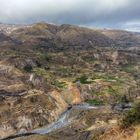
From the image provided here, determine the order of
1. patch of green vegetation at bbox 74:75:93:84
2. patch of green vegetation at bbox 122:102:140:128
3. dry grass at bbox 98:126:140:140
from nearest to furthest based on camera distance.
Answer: dry grass at bbox 98:126:140:140
patch of green vegetation at bbox 122:102:140:128
patch of green vegetation at bbox 74:75:93:84

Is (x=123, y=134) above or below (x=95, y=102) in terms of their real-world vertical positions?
above

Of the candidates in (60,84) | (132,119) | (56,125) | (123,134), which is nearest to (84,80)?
(60,84)

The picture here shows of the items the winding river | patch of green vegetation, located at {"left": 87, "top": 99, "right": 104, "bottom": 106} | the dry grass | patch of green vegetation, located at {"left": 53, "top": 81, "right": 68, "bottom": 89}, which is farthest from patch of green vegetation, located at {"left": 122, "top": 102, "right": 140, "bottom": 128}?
patch of green vegetation, located at {"left": 53, "top": 81, "right": 68, "bottom": 89}

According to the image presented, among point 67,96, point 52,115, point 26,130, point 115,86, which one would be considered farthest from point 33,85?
point 26,130

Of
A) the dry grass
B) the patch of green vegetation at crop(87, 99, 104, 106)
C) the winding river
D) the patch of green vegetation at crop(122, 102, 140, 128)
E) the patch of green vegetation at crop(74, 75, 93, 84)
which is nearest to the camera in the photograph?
the dry grass

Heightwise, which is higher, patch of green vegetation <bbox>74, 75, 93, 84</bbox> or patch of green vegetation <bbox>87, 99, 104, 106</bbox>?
patch of green vegetation <bbox>74, 75, 93, 84</bbox>

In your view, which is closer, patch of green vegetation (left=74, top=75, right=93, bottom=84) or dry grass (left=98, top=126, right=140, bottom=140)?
dry grass (left=98, top=126, right=140, bottom=140)

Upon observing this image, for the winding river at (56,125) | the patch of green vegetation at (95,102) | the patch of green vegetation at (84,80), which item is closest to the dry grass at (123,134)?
the winding river at (56,125)

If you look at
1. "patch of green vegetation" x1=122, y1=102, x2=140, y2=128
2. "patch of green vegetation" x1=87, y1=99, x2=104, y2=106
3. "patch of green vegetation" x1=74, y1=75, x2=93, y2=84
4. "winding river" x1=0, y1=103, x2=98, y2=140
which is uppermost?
"patch of green vegetation" x1=122, y1=102, x2=140, y2=128

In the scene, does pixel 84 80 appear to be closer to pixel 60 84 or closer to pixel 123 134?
pixel 60 84

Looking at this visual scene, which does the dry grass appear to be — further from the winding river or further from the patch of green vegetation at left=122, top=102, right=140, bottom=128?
the winding river

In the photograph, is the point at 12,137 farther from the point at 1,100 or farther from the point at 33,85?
the point at 33,85
